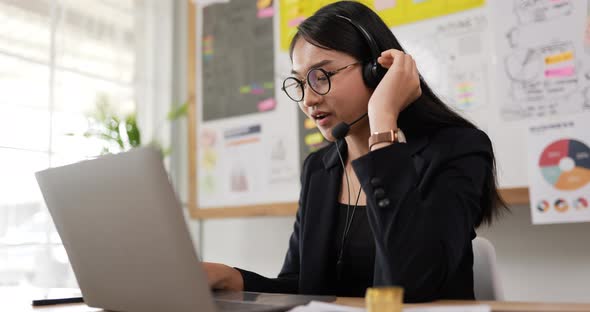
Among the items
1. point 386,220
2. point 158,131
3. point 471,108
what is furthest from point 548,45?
point 158,131

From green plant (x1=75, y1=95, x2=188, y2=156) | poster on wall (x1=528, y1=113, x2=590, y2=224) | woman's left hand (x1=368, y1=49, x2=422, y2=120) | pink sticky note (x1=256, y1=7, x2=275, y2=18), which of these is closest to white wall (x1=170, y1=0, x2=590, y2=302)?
poster on wall (x1=528, y1=113, x2=590, y2=224)

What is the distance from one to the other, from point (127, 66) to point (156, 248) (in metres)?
2.48

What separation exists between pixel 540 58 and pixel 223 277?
140cm

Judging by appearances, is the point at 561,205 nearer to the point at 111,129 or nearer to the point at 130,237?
the point at 130,237

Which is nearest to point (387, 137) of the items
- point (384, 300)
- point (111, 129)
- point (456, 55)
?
point (384, 300)

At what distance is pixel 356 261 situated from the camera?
1.22 metres

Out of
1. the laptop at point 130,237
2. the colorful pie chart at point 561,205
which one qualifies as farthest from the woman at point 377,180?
the colorful pie chart at point 561,205

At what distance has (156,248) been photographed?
68 cm

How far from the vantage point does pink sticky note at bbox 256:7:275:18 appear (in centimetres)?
264

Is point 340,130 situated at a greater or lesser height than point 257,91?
lesser

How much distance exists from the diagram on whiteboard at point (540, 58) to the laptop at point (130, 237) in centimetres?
135

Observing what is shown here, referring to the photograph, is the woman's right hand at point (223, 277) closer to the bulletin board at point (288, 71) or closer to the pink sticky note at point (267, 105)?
the bulletin board at point (288, 71)

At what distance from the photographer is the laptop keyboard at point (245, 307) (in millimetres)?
751

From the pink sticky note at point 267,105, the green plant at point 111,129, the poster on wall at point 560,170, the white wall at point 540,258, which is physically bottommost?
the white wall at point 540,258
